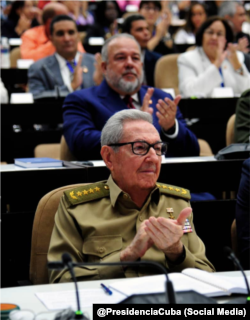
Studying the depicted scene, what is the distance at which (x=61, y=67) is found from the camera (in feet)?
20.0

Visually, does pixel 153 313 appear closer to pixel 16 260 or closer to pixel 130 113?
pixel 130 113

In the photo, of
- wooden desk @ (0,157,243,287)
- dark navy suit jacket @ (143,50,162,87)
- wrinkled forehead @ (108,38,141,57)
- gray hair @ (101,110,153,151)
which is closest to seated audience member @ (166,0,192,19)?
dark navy suit jacket @ (143,50,162,87)

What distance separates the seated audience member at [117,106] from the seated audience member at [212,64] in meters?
1.73

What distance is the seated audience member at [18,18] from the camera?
31.5 ft

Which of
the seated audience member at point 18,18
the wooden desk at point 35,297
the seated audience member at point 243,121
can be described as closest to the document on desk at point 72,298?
the wooden desk at point 35,297

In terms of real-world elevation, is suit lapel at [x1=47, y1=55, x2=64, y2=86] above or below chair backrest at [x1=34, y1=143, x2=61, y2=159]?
above

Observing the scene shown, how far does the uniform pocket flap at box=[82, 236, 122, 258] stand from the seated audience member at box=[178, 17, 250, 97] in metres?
3.66

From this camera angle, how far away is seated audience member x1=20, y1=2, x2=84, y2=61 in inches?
280

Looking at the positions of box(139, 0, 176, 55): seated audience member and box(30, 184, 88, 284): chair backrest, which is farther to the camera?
box(139, 0, 176, 55): seated audience member

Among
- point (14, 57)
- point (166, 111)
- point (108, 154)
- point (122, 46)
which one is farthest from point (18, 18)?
point (108, 154)

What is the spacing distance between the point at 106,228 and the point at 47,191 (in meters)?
0.92

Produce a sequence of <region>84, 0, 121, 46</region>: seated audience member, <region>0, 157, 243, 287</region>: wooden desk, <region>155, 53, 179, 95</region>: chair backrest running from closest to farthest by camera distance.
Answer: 1. <region>0, 157, 243, 287</region>: wooden desk
2. <region>155, 53, 179, 95</region>: chair backrest
3. <region>84, 0, 121, 46</region>: seated audience member

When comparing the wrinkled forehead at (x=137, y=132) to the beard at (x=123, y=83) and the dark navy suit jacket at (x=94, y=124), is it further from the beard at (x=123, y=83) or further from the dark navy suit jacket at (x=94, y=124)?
the beard at (x=123, y=83)

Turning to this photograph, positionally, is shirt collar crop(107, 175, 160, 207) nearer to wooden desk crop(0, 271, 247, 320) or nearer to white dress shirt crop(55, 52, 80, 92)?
wooden desk crop(0, 271, 247, 320)
